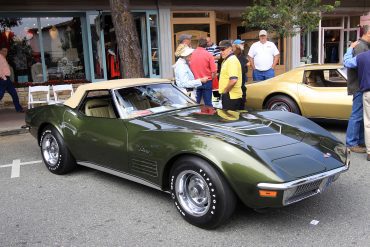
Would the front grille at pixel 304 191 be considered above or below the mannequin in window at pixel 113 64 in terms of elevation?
below

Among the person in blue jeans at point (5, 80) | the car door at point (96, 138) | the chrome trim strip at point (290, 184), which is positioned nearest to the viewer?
the chrome trim strip at point (290, 184)

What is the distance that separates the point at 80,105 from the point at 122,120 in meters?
1.04

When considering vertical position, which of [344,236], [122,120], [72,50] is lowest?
[344,236]

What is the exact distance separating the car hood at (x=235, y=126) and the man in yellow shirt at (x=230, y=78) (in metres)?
1.61

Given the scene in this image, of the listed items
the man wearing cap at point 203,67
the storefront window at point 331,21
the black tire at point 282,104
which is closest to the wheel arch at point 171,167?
the man wearing cap at point 203,67

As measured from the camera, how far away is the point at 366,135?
18.2 feet

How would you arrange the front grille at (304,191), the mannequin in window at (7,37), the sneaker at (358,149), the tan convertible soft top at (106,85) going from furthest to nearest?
the mannequin in window at (7,37) → the sneaker at (358,149) → the tan convertible soft top at (106,85) → the front grille at (304,191)

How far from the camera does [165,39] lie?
1277 cm

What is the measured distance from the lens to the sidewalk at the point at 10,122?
8.52 m

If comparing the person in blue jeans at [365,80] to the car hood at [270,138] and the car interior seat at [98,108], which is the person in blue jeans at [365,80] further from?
the car interior seat at [98,108]

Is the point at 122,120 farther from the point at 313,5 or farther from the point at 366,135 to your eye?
the point at 313,5

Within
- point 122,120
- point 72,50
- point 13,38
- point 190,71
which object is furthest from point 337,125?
point 13,38

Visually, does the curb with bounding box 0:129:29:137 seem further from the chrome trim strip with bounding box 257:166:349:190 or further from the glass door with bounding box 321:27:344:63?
the glass door with bounding box 321:27:344:63

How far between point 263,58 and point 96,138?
5.94m
